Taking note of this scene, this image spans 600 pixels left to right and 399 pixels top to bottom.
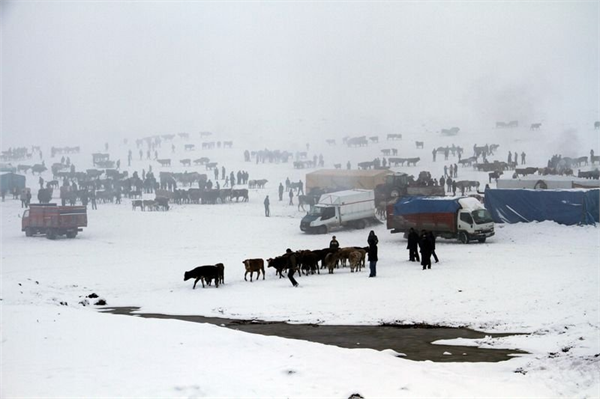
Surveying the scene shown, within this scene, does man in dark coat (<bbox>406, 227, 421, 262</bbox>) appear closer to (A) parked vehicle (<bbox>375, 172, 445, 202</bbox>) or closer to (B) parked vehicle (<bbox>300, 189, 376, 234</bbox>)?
(B) parked vehicle (<bbox>300, 189, 376, 234</bbox>)

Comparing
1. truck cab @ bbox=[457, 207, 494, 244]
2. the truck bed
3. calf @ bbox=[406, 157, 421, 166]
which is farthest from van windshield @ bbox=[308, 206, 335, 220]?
calf @ bbox=[406, 157, 421, 166]

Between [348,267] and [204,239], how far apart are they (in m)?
11.4

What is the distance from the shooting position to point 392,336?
1467 centimetres

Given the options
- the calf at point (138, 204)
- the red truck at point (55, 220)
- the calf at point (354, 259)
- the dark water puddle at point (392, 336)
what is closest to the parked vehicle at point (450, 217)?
the calf at point (354, 259)

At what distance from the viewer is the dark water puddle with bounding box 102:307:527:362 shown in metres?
12.8

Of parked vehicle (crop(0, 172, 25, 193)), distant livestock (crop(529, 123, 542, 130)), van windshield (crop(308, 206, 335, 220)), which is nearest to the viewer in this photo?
van windshield (crop(308, 206, 335, 220))

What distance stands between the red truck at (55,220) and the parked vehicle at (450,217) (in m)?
16.5

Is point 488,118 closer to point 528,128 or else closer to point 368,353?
point 528,128

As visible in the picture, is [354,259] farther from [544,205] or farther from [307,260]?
[544,205]

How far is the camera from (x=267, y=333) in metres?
15.2

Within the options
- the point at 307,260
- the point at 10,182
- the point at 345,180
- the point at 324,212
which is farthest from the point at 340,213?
the point at 10,182

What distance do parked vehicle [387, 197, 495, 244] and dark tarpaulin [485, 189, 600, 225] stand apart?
396 cm

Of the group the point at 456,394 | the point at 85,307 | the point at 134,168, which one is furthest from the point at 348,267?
the point at 134,168

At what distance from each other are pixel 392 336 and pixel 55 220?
25.7m
